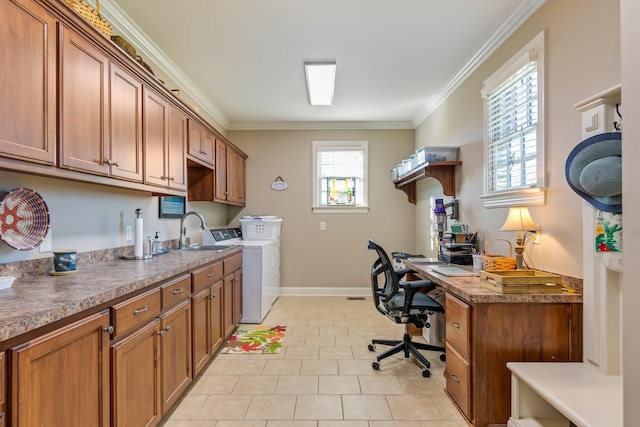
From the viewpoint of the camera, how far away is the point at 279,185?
16.5 ft

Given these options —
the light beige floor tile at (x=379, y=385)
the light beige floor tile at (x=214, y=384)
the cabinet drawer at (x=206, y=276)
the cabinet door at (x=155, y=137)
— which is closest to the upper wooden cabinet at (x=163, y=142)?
the cabinet door at (x=155, y=137)

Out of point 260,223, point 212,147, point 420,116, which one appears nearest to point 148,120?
point 212,147

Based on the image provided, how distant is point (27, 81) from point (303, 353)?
102 inches

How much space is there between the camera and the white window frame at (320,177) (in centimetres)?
503

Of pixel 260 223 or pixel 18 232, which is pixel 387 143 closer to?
pixel 260 223

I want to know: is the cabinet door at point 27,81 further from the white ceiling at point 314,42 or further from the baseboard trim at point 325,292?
the baseboard trim at point 325,292

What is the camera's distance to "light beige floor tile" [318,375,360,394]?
2268mm

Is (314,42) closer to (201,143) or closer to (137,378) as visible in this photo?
(201,143)

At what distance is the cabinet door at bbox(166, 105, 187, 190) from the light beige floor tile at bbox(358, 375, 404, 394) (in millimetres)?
2103

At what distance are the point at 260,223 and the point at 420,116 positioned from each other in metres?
2.71

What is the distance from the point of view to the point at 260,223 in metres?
4.56

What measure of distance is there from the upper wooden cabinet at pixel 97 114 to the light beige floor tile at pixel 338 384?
6.26 ft

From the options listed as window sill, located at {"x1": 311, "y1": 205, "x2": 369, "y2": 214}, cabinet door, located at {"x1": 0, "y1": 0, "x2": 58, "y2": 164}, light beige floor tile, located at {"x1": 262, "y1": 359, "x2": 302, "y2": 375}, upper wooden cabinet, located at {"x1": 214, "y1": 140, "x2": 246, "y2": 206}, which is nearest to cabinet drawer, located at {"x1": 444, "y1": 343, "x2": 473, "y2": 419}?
light beige floor tile, located at {"x1": 262, "y1": 359, "x2": 302, "y2": 375}

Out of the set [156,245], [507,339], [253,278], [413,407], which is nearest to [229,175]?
[253,278]
